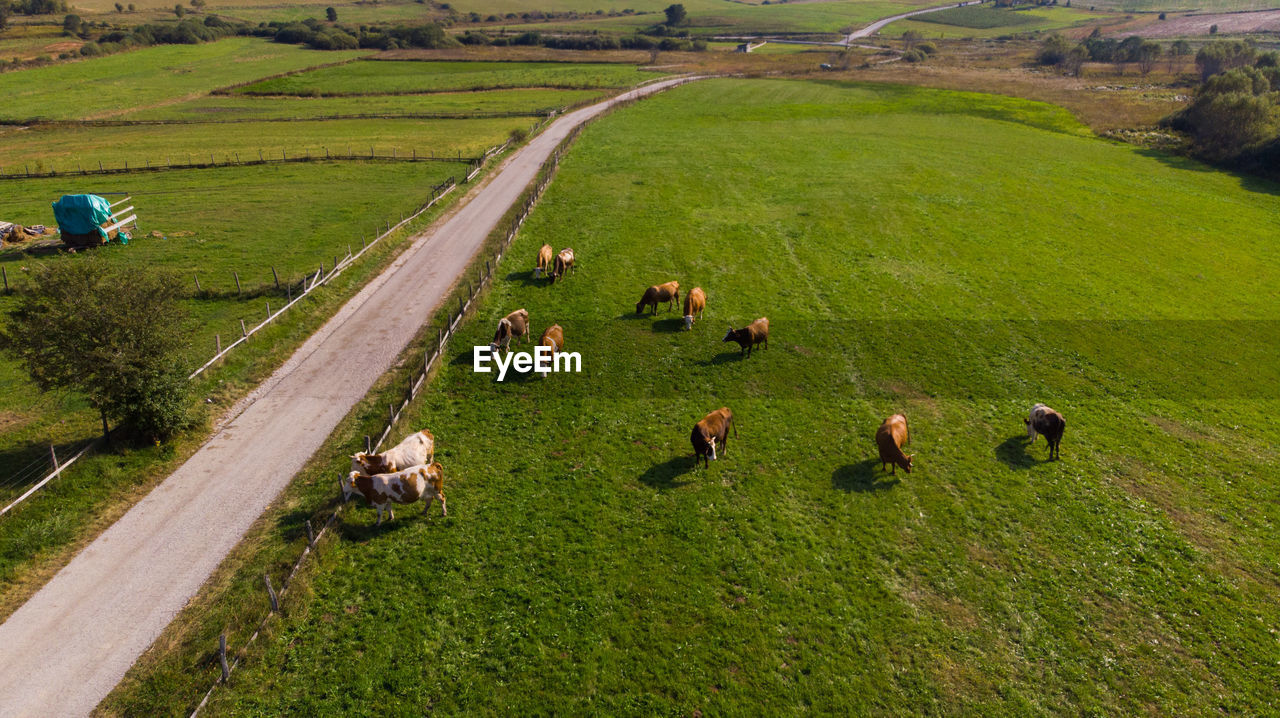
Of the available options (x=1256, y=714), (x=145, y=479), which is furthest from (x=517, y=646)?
(x=1256, y=714)

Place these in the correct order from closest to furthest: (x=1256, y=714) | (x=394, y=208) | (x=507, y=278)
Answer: (x=1256, y=714) → (x=507, y=278) → (x=394, y=208)

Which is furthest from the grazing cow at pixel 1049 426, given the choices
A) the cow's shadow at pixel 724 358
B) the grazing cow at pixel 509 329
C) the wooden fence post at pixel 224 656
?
the wooden fence post at pixel 224 656

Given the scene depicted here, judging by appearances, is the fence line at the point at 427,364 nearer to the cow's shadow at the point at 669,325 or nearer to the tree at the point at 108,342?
the tree at the point at 108,342

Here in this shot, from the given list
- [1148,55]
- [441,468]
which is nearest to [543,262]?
[441,468]

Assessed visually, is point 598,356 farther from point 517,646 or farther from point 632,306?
point 517,646

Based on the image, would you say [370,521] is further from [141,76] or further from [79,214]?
[141,76]

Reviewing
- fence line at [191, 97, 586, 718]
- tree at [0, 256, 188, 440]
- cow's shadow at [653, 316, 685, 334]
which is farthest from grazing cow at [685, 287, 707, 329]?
tree at [0, 256, 188, 440]
